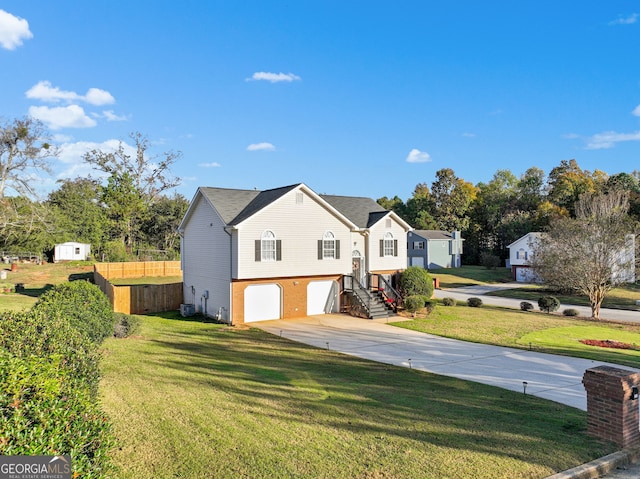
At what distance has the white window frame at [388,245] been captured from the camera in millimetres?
30250

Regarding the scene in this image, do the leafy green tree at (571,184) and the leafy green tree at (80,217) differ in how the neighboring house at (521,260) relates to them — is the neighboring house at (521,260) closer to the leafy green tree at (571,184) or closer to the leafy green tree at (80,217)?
the leafy green tree at (571,184)

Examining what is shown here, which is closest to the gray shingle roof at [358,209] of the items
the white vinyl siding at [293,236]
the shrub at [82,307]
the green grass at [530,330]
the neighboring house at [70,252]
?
the white vinyl siding at [293,236]

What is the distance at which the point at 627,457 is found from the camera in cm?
714

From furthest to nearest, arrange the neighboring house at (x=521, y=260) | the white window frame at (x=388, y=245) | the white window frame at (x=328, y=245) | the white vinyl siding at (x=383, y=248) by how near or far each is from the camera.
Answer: the neighboring house at (x=521, y=260) → the white window frame at (x=388, y=245) → the white vinyl siding at (x=383, y=248) → the white window frame at (x=328, y=245)

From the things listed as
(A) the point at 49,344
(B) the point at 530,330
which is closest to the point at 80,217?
(B) the point at 530,330

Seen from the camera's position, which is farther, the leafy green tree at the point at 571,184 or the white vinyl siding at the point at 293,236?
the leafy green tree at the point at 571,184

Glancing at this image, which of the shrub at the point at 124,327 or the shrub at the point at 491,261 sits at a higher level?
the shrub at the point at 491,261

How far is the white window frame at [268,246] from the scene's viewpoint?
77.0 ft

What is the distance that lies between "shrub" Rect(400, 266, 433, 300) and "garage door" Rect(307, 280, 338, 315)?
5548 millimetres

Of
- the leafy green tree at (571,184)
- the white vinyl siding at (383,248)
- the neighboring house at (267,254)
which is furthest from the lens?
the leafy green tree at (571,184)

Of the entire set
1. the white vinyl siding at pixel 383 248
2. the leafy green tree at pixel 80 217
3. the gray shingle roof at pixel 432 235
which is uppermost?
the leafy green tree at pixel 80 217

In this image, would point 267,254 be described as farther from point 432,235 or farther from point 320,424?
point 432,235

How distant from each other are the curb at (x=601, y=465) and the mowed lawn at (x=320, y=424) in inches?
5.2

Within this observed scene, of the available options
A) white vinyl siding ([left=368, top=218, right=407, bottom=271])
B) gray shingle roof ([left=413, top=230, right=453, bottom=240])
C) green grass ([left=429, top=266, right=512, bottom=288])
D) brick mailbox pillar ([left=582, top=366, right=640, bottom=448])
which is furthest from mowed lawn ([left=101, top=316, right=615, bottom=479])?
gray shingle roof ([left=413, top=230, right=453, bottom=240])
